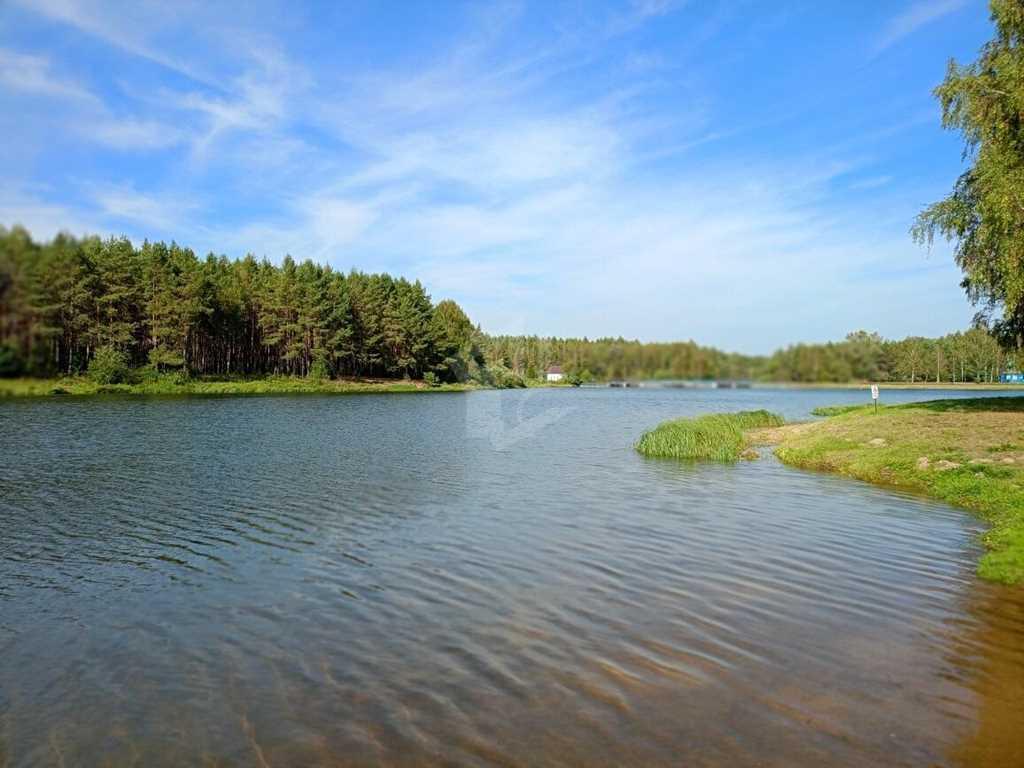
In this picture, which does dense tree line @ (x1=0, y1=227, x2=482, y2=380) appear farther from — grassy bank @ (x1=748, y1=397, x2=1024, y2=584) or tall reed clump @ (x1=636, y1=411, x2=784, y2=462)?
grassy bank @ (x1=748, y1=397, x2=1024, y2=584)

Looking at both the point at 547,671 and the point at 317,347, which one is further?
the point at 317,347

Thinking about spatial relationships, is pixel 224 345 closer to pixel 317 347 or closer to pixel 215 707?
pixel 317 347

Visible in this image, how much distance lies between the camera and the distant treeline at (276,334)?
328cm

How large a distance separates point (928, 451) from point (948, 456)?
136cm

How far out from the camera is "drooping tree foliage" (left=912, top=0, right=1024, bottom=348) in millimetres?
23641

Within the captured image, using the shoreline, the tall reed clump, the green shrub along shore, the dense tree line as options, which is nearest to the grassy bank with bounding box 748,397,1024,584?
the green shrub along shore

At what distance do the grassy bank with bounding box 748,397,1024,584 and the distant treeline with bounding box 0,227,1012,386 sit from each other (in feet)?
9.72

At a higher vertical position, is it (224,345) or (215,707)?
(224,345)

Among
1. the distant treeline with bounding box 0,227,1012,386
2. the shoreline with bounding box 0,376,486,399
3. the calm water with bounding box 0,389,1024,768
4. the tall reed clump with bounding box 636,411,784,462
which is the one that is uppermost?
the distant treeline with bounding box 0,227,1012,386

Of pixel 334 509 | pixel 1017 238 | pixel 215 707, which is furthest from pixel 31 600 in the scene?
pixel 1017 238

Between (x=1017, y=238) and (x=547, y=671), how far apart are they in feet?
83.9

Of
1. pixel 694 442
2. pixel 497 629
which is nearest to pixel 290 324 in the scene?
pixel 694 442

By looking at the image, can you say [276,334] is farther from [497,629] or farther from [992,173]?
[497,629]

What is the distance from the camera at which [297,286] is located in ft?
311
